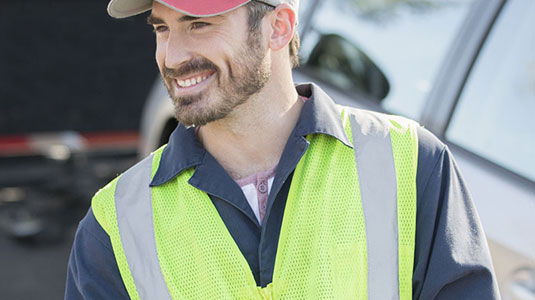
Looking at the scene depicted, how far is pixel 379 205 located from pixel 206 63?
0.56 m

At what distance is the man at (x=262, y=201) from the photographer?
1.88 m

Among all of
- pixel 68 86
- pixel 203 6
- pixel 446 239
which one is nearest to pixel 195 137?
pixel 203 6

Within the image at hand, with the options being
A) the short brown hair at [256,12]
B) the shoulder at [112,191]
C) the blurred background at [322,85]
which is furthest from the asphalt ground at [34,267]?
the short brown hair at [256,12]

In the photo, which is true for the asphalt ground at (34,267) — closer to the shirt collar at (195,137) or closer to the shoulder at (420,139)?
the shirt collar at (195,137)

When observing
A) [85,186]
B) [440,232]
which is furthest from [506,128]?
[85,186]

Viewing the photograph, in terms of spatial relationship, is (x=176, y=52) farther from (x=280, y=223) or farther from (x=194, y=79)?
(x=280, y=223)

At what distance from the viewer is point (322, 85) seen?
3254 mm

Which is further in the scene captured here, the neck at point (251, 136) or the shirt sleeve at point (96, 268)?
the neck at point (251, 136)

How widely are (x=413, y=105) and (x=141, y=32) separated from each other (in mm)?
4241

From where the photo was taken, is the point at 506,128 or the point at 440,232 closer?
the point at 440,232

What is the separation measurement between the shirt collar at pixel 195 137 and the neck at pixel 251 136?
0.05m

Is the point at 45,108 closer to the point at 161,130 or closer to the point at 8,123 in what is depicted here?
the point at 8,123

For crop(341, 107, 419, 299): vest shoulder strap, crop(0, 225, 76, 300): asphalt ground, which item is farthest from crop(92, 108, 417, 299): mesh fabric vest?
crop(0, 225, 76, 300): asphalt ground

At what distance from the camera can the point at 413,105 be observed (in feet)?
9.12
